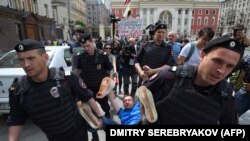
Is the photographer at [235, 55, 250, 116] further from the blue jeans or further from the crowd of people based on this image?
the crowd of people

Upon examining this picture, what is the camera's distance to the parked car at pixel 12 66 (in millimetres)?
3357

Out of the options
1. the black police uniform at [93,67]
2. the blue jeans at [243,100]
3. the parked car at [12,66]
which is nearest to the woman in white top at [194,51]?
the blue jeans at [243,100]

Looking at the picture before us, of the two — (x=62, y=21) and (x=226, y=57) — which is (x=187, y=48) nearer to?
(x=226, y=57)

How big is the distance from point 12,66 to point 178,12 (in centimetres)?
7307

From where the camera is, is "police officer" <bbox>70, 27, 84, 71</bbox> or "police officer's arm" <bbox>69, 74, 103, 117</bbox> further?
"police officer" <bbox>70, 27, 84, 71</bbox>

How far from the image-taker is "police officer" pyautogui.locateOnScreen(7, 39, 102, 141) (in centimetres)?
143

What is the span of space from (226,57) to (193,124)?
526 mm

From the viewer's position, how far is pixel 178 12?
68.8 meters

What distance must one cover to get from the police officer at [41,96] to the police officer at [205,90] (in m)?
0.85

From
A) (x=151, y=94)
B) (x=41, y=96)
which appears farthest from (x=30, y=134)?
(x=151, y=94)

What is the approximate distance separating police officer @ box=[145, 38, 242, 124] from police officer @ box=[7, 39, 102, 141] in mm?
855

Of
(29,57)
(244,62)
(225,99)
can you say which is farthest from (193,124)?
(244,62)

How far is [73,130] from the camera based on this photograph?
1.65 meters

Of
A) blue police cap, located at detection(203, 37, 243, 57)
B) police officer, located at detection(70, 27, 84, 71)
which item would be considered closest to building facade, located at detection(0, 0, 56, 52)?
police officer, located at detection(70, 27, 84, 71)
